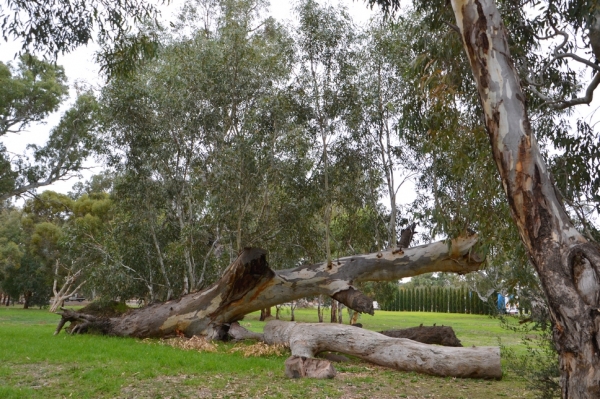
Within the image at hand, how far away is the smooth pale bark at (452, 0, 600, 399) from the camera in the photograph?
14.6ft

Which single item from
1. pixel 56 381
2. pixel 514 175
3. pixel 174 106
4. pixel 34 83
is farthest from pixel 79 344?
pixel 34 83

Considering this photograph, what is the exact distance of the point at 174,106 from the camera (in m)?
14.3

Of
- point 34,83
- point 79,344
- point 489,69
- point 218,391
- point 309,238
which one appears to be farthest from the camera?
point 34,83

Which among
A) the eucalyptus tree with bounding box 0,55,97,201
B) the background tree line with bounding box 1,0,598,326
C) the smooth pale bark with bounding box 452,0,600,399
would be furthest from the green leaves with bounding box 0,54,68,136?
the smooth pale bark with bounding box 452,0,600,399

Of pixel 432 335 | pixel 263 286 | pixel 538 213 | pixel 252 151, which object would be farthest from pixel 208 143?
pixel 538 213

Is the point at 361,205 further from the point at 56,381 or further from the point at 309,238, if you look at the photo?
the point at 56,381

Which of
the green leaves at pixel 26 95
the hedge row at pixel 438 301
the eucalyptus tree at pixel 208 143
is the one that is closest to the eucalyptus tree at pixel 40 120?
the green leaves at pixel 26 95

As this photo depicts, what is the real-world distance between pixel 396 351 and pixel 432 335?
8.33ft

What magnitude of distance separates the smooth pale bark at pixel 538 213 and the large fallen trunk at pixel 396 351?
3.86m

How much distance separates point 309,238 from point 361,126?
3.91 metres

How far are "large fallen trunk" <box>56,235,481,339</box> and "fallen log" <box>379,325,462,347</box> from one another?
1226 millimetres

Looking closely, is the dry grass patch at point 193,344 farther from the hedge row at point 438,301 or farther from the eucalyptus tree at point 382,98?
the hedge row at point 438,301

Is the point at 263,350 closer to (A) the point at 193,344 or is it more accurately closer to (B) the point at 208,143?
(A) the point at 193,344

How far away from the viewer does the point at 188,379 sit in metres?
7.69
